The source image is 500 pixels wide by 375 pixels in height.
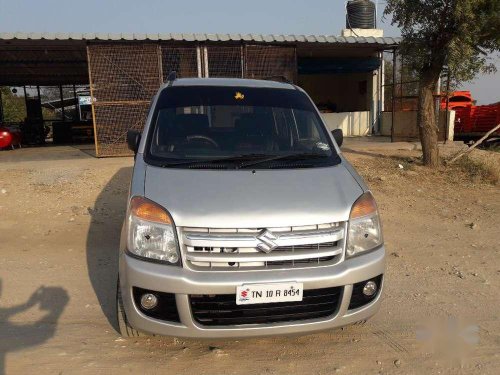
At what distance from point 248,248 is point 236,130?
146 cm

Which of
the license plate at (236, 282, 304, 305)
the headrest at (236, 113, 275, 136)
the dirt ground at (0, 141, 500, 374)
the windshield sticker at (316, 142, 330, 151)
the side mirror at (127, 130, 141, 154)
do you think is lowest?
the dirt ground at (0, 141, 500, 374)

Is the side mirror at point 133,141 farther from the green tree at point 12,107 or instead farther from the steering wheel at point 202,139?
the green tree at point 12,107

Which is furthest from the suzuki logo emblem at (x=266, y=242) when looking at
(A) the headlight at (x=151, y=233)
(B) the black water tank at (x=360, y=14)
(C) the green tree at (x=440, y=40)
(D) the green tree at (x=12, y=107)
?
(D) the green tree at (x=12, y=107)

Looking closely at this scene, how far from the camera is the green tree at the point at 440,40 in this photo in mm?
8156

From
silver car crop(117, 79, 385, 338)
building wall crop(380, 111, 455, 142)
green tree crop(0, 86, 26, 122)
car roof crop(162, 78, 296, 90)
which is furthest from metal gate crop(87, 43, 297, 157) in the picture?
green tree crop(0, 86, 26, 122)

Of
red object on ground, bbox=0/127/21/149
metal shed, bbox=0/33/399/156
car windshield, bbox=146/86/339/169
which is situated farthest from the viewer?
red object on ground, bbox=0/127/21/149

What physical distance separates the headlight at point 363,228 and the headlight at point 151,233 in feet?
3.67

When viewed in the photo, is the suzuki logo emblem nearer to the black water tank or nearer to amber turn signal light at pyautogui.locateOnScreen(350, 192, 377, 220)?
amber turn signal light at pyautogui.locateOnScreen(350, 192, 377, 220)

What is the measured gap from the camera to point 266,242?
271cm

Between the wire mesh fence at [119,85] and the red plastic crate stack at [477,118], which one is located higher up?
the wire mesh fence at [119,85]

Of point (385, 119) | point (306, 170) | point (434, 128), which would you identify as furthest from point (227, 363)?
point (385, 119)

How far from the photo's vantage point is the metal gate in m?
11.4

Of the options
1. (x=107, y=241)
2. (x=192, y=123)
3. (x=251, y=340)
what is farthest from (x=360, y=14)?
(x=251, y=340)

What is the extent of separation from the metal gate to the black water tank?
850cm
